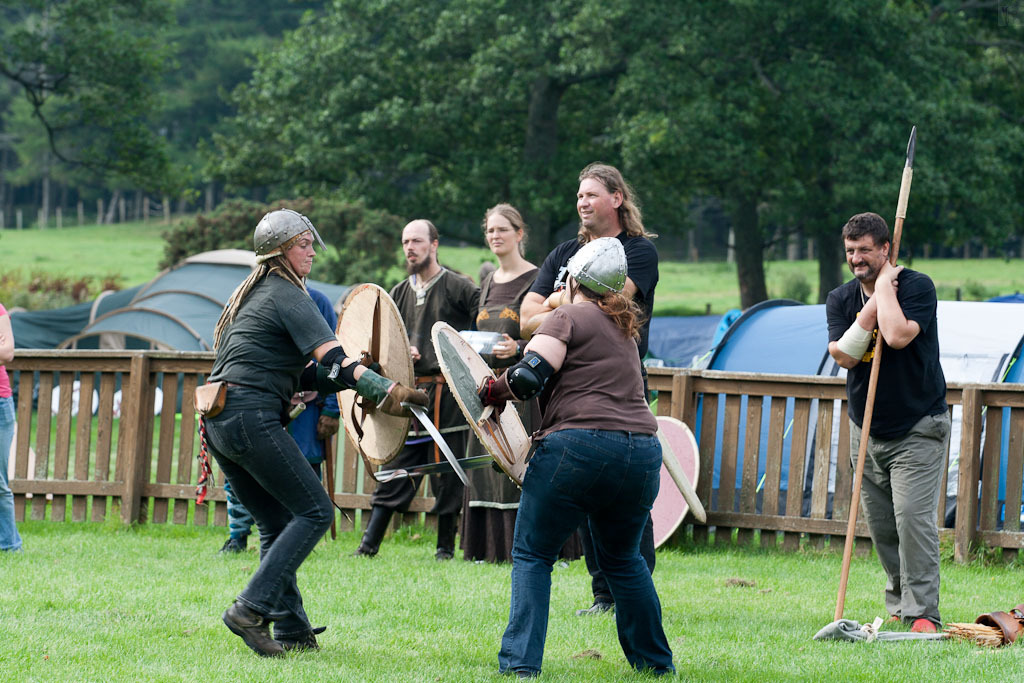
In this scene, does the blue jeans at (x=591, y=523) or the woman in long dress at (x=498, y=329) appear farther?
the woman in long dress at (x=498, y=329)

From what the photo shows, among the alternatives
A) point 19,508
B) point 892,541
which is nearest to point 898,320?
point 892,541

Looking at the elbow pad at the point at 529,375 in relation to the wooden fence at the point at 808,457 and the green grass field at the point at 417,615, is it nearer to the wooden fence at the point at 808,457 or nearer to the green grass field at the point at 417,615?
the green grass field at the point at 417,615

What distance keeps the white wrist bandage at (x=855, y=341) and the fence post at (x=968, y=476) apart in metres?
2.18

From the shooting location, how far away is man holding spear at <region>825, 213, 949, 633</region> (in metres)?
5.20

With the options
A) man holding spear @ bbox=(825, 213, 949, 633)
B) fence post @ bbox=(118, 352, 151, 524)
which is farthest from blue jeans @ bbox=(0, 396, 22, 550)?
man holding spear @ bbox=(825, 213, 949, 633)

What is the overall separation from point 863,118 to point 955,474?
15.8 m

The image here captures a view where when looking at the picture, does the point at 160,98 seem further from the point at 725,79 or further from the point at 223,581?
the point at 223,581

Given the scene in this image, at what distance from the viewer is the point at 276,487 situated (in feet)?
15.1

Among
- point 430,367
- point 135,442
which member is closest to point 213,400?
point 430,367

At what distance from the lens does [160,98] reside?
23484 millimetres

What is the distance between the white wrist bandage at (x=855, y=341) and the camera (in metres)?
5.20

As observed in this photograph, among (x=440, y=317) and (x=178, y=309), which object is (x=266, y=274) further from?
(x=178, y=309)

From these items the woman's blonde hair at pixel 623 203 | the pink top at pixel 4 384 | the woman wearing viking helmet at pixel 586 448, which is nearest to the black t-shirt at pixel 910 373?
the woman's blonde hair at pixel 623 203

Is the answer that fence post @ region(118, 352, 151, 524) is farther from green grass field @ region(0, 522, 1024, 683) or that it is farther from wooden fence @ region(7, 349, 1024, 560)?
green grass field @ region(0, 522, 1024, 683)
